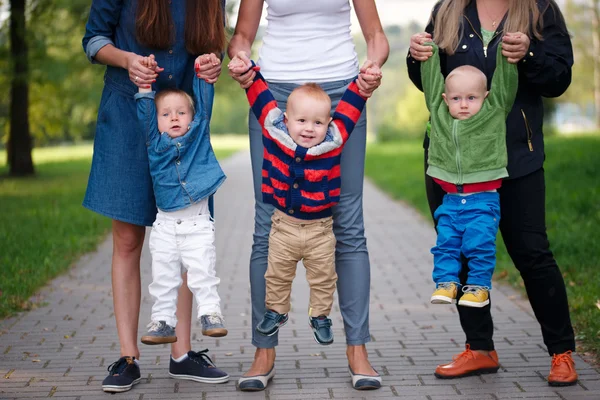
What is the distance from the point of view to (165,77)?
4547 mm

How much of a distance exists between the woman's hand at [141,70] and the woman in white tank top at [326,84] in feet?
1.26

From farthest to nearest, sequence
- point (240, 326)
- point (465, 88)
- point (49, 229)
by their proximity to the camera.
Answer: point (49, 229) → point (240, 326) → point (465, 88)

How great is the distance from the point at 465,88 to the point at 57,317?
144 inches

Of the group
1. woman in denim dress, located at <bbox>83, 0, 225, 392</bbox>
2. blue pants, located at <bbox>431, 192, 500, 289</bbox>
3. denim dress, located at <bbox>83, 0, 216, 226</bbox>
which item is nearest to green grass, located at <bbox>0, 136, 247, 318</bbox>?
woman in denim dress, located at <bbox>83, 0, 225, 392</bbox>

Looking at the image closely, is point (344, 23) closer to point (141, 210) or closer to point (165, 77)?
point (165, 77)

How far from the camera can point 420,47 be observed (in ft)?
14.9

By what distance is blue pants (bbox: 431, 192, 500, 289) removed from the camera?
444 cm

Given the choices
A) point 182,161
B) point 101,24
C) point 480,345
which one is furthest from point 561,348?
point 101,24

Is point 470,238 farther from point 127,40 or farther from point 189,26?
point 127,40

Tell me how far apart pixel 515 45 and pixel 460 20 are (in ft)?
1.32

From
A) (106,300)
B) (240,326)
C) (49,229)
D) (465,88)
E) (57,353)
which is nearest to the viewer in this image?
(465,88)

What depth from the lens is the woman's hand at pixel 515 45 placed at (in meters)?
4.30

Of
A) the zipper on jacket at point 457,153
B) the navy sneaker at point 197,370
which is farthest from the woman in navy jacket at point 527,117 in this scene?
the navy sneaker at point 197,370

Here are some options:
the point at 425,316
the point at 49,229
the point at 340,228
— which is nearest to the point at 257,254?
the point at 340,228
